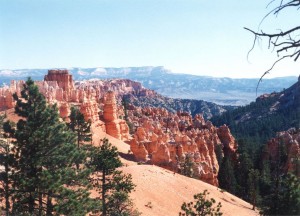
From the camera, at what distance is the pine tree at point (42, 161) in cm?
1964

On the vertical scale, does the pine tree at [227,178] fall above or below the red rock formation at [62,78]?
below

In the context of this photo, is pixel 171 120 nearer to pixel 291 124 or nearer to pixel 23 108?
pixel 291 124

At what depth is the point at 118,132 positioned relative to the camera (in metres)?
58.8


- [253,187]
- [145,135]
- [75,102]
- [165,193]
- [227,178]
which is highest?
[75,102]

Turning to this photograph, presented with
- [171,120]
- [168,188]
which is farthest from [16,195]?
[171,120]

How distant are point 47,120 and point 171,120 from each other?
2497 inches

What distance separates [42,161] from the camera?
20203 mm

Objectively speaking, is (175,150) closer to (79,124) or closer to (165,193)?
(165,193)

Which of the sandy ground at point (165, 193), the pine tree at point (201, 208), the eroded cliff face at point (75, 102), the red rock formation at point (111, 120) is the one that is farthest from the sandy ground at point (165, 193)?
the red rock formation at point (111, 120)

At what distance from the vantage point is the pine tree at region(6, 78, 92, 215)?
1964 centimetres

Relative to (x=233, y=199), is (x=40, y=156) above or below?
above

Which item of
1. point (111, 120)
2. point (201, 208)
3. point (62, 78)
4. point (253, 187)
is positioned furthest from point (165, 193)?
point (62, 78)

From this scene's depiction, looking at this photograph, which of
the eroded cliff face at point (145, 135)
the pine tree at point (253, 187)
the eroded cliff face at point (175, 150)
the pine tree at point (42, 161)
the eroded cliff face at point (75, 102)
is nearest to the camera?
the pine tree at point (42, 161)

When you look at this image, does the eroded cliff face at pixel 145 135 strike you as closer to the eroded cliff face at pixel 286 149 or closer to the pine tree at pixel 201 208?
the eroded cliff face at pixel 286 149
